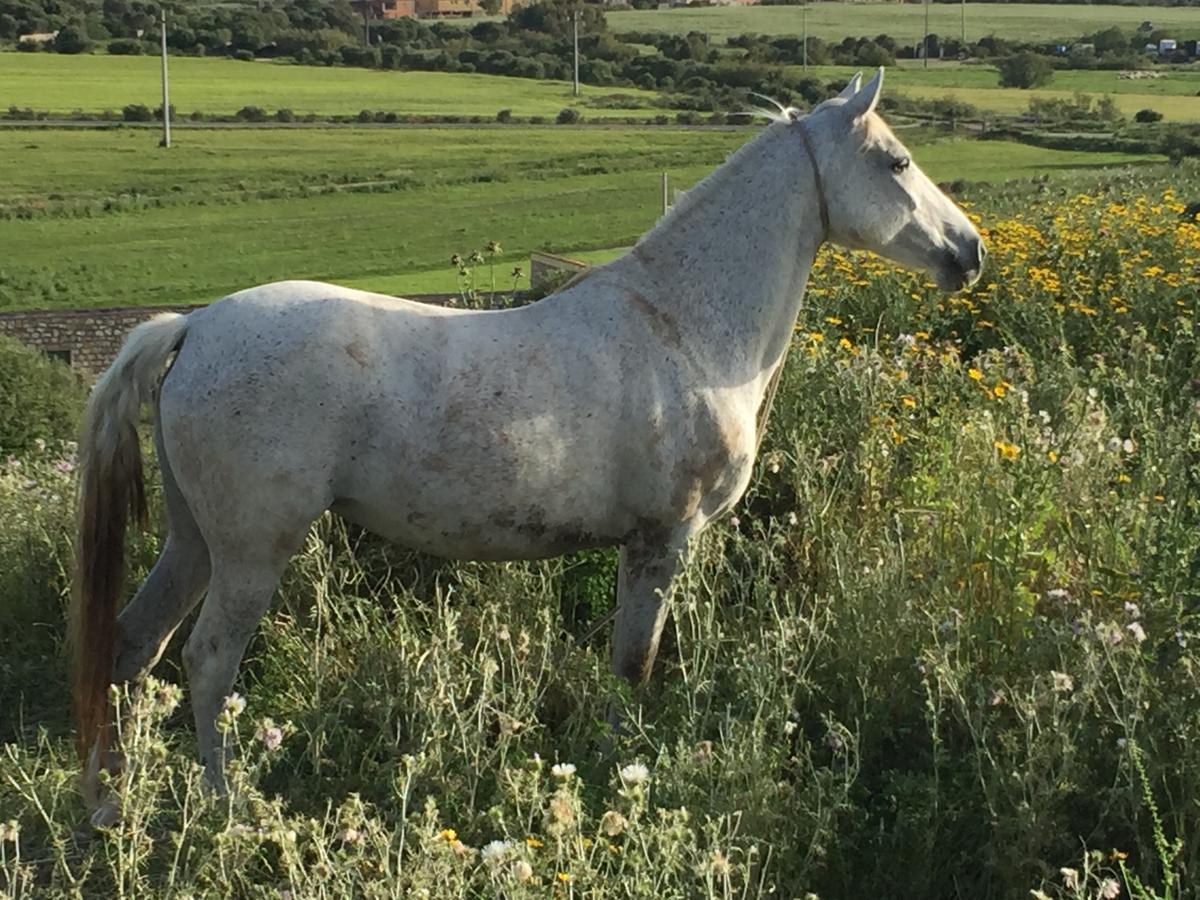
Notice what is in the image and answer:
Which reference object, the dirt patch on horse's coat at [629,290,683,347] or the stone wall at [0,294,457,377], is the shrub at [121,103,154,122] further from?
the dirt patch on horse's coat at [629,290,683,347]

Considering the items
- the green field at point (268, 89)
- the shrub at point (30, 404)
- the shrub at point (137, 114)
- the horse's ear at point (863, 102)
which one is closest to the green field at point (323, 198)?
the shrub at point (137, 114)

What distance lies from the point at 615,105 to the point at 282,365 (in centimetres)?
9633

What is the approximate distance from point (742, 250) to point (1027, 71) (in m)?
92.9

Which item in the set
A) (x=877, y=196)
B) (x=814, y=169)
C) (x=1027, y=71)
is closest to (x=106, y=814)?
(x=814, y=169)

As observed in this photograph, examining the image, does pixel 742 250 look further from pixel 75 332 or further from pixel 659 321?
pixel 75 332

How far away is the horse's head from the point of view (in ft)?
15.4

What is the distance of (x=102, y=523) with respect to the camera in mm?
4523

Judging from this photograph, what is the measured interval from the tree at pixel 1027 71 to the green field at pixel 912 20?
77.0 ft

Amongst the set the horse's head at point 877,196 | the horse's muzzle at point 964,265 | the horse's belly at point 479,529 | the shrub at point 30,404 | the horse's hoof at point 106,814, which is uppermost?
the horse's head at point 877,196

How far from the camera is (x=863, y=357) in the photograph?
22.0ft

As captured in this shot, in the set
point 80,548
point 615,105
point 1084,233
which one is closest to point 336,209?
point 615,105

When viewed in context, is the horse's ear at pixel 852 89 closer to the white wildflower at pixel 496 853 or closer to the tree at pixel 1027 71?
the white wildflower at pixel 496 853

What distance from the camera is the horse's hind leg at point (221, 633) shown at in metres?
4.26

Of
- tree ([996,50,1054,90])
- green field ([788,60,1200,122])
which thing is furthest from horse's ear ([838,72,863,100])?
tree ([996,50,1054,90])
